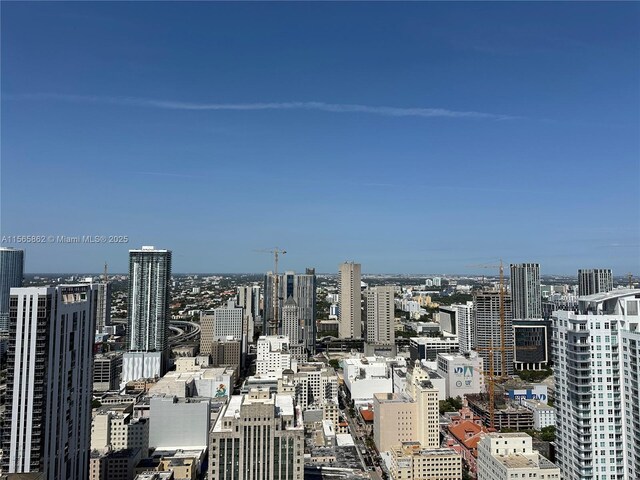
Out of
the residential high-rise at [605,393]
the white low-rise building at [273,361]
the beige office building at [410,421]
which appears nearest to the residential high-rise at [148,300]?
the white low-rise building at [273,361]

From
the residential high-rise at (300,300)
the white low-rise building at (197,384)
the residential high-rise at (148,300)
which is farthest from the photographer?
the residential high-rise at (300,300)

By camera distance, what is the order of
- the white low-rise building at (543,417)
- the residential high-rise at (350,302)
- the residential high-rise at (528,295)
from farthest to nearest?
the residential high-rise at (350,302), the residential high-rise at (528,295), the white low-rise building at (543,417)

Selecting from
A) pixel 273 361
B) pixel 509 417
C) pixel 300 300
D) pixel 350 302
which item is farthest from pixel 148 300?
pixel 509 417

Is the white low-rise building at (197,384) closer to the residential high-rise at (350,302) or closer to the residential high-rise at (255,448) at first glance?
the residential high-rise at (255,448)

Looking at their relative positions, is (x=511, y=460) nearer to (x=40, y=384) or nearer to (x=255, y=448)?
(x=255, y=448)

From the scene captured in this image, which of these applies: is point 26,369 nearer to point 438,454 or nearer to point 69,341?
point 69,341

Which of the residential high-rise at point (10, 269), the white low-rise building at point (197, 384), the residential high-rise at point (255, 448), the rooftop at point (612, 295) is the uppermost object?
the residential high-rise at point (10, 269)

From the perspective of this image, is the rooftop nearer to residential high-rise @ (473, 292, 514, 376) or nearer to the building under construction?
the building under construction
